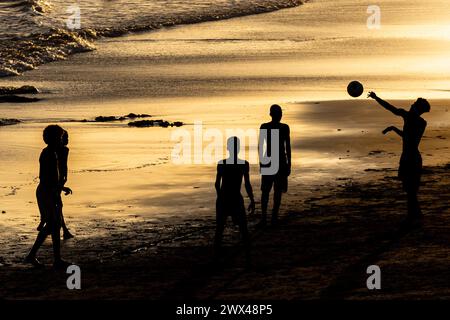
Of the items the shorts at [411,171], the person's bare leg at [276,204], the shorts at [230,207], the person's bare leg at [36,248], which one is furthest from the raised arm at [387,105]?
the person's bare leg at [36,248]

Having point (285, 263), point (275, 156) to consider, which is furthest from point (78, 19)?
point (285, 263)

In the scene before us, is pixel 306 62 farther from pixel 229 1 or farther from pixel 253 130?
pixel 229 1

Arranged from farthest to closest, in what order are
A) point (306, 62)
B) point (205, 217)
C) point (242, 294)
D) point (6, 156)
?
point (306, 62)
point (6, 156)
point (205, 217)
point (242, 294)

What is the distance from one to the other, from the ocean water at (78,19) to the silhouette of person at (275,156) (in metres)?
30.4

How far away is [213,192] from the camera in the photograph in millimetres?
18359

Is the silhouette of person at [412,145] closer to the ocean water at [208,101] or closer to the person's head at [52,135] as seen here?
the ocean water at [208,101]

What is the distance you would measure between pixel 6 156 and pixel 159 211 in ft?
22.3

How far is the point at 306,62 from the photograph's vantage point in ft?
A: 154

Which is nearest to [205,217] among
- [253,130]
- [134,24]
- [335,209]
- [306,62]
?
[335,209]

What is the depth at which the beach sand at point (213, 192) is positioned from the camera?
1242 cm

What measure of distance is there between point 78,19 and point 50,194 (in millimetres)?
54641

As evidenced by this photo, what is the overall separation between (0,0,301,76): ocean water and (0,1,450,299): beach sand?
5.94 m

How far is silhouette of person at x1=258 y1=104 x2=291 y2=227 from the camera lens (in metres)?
15.0

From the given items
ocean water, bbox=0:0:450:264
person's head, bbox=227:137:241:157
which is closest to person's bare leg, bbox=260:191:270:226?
A: ocean water, bbox=0:0:450:264
